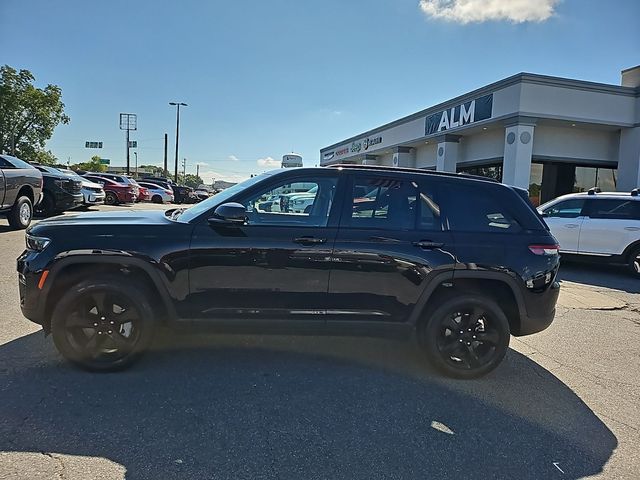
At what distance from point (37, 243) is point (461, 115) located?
20.5m

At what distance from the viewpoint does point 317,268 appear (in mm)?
3730

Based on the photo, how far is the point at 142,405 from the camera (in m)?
3.20

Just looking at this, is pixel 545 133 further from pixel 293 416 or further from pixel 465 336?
pixel 293 416

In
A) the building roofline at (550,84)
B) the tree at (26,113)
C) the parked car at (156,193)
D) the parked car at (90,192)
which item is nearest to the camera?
the parked car at (90,192)

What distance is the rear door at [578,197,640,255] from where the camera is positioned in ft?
29.7

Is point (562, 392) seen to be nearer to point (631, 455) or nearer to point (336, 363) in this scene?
point (631, 455)

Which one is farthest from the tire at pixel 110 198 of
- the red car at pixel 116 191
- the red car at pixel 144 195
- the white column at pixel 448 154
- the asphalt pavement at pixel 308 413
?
the asphalt pavement at pixel 308 413

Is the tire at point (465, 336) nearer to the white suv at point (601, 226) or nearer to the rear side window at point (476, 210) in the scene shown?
the rear side window at point (476, 210)

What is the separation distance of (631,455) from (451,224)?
204 cm

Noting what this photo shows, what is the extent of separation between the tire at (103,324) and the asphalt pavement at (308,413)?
0.51 feet

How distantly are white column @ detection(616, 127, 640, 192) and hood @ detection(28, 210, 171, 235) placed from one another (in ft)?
67.3

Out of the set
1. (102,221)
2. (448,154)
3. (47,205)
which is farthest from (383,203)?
(448,154)

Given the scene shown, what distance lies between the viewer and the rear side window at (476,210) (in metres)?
3.98

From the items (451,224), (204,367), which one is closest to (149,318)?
(204,367)
